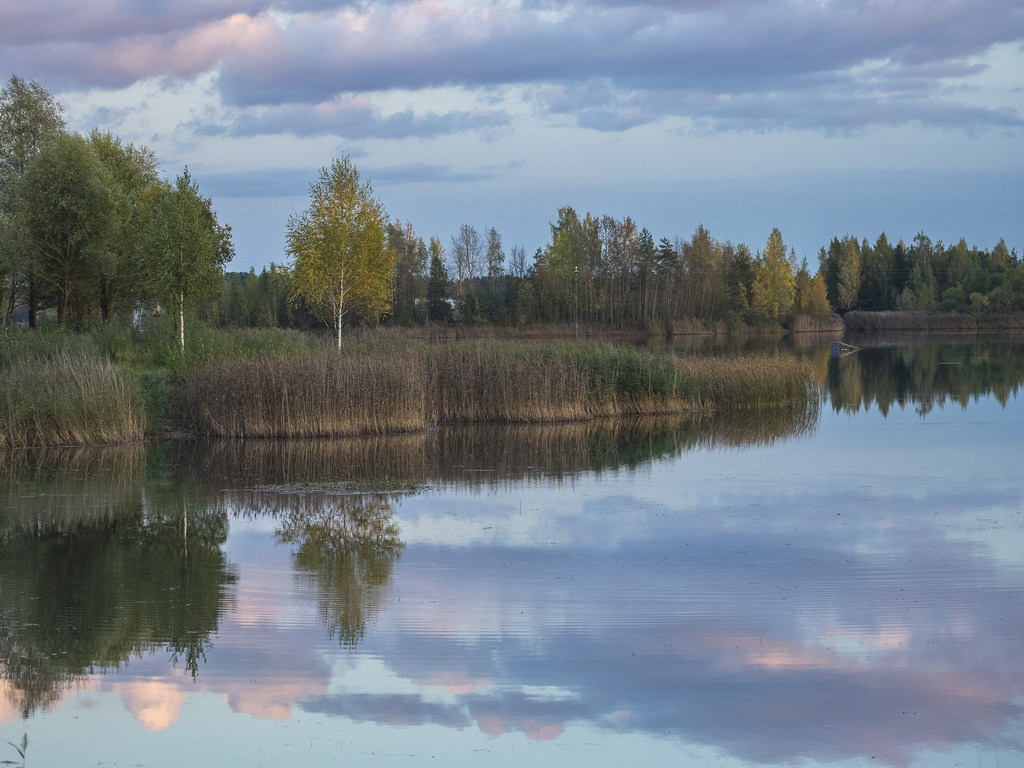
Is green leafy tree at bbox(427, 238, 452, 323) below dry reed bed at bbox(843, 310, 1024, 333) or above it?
above

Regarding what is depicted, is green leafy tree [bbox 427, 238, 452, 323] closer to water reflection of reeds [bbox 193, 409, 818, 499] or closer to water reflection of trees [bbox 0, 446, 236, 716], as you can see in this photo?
water reflection of reeds [bbox 193, 409, 818, 499]

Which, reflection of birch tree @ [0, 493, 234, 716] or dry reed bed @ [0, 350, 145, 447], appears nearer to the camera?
reflection of birch tree @ [0, 493, 234, 716]

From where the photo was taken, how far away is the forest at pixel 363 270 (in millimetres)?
31219

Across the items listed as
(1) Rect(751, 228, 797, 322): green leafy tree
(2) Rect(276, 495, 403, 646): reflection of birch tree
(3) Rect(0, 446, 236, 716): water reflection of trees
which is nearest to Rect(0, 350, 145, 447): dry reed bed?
(3) Rect(0, 446, 236, 716): water reflection of trees

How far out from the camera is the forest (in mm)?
31219

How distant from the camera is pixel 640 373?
24172 mm

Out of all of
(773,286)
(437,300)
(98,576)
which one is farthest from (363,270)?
(773,286)

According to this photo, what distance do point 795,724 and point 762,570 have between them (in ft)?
12.2

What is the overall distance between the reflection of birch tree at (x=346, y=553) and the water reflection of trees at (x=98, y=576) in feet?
2.77

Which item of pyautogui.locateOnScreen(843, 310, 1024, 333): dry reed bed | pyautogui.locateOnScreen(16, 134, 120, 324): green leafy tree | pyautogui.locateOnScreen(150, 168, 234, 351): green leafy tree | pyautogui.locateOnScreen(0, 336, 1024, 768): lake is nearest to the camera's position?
pyautogui.locateOnScreen(0, 336, 1024, 768): lake

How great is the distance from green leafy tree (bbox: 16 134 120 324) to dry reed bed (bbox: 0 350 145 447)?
1378cm

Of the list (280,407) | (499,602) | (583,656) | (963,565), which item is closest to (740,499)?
(963,565)

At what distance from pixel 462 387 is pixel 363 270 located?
1301 cm

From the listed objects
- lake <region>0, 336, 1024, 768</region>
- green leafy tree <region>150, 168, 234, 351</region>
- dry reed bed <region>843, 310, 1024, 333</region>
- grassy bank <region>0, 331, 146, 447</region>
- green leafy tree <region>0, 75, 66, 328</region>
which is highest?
green leafy tree <region>0, 75, 66, 328</region>
